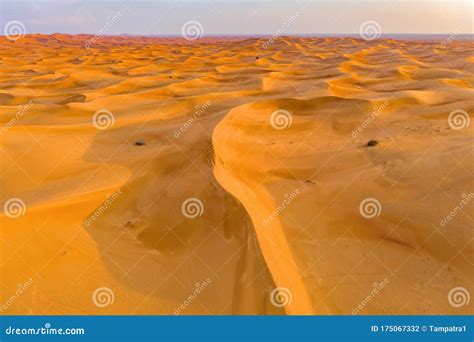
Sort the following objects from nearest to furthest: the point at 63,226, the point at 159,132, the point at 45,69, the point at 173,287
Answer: the point at 173,287 < the point at 63,226 < the point at 159,132 < the point at 45,69

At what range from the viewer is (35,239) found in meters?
3.85

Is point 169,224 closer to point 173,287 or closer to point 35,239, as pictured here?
point 173,287

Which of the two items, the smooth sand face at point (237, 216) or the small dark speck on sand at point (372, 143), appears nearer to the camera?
the smooth sand face at point (237, 216)

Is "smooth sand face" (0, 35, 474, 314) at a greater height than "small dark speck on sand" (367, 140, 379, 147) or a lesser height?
lesser

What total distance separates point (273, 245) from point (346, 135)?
14.1ft

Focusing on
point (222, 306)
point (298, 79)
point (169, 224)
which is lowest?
point (222, 306)

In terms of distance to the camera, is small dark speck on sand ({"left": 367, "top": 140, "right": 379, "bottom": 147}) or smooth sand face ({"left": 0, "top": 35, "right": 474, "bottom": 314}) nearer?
smooth sand face ({"left": 0, "top": 35, "right": 474, "bottom": 314})

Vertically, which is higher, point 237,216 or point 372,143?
point 372,143

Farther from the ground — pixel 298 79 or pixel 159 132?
pixel 298 79

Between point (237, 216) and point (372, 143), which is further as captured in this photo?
point (372, 143)

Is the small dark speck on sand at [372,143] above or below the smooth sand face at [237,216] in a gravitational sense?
above

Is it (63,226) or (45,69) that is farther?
(45,69)
